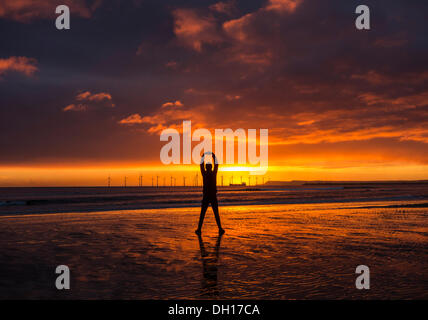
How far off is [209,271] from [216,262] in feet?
2.72

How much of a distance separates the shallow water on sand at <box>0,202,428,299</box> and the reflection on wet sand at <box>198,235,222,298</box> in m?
0.02

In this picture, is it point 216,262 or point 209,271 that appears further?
point 216,262

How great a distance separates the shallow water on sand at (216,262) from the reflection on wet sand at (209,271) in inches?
0.7

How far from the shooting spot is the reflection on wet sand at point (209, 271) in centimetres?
562

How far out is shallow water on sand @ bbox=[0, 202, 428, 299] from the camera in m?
5.67

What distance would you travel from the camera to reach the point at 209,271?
6957 mm

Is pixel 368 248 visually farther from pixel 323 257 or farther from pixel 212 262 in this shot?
pixel 212 262

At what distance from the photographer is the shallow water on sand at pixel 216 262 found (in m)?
5.67

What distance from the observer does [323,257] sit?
8250 millimetres
